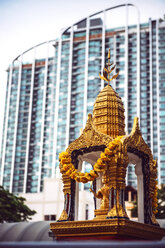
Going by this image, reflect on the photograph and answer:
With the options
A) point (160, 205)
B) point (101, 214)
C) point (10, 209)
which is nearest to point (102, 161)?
point (101, 214)

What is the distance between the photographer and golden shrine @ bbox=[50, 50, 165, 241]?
1102 centimetres

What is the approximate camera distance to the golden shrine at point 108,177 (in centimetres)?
1102

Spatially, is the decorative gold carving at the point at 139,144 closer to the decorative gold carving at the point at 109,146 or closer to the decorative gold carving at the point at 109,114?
the decorative gold carving at the point at 109,146

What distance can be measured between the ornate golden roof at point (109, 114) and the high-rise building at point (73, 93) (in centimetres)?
6783

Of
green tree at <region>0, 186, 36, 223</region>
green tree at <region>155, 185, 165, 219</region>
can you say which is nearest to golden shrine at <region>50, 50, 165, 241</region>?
green tree at <region>0, 186, 36, 223</region>

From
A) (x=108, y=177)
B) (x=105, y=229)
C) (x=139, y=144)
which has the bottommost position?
(x=105, y=229)

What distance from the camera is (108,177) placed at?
38.2 ft

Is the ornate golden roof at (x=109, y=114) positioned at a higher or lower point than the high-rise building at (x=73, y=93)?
lower

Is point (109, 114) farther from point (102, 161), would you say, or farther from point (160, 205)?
point (160, 205)

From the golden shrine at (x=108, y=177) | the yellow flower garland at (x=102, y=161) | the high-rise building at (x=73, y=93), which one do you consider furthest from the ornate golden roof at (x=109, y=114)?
the high-rise building at (x=73, y=93)

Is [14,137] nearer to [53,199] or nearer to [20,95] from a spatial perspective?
[20,95]

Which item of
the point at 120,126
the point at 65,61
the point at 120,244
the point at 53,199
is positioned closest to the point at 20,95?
the point at 65,61

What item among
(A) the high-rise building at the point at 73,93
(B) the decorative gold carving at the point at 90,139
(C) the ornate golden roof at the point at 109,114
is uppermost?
(A) the high-rise building at the point at 73,93

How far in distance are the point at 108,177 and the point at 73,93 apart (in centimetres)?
7813
